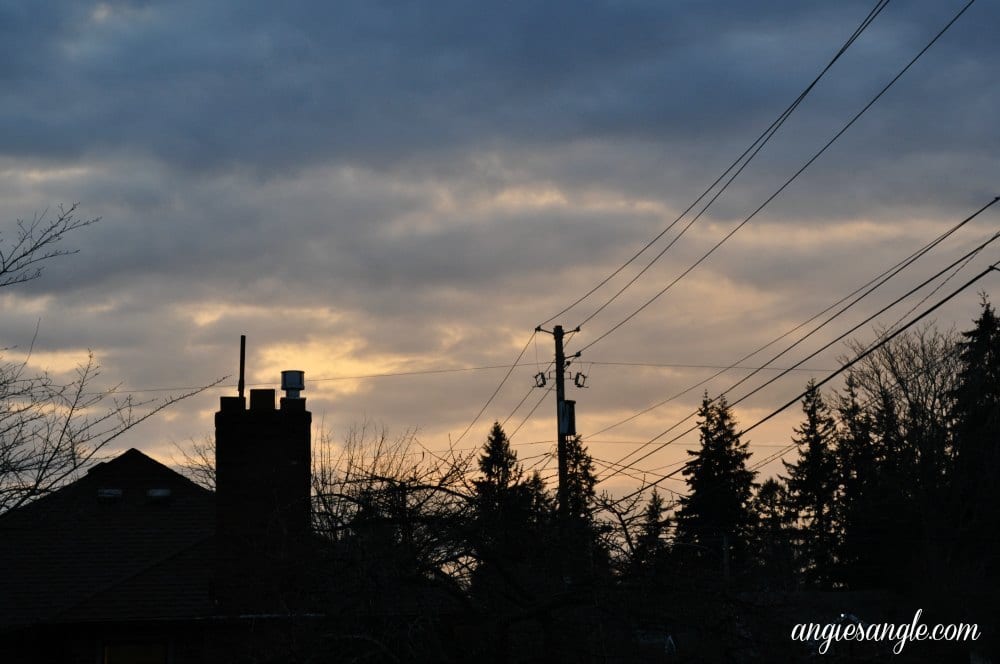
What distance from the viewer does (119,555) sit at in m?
21.2

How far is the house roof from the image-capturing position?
58.2ft

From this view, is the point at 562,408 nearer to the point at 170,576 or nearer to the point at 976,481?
the point at 170,576

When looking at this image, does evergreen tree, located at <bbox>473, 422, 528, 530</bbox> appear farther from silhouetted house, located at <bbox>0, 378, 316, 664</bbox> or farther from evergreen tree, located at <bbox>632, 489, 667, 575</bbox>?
silhouetted house, located at <bbox>0, 378, 316, 664</bbox>

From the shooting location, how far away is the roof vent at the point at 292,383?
58.5 ft

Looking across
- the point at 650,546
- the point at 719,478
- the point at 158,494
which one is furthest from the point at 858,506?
the point at 650,546

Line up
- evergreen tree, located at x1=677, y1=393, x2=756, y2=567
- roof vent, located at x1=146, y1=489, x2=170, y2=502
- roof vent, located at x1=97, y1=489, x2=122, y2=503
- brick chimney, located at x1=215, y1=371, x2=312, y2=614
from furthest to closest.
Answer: evergreen tree, located at x1=677, y1=393, x2=756, y2=567 < roof vent, located at x1=146, y1=489, x2=170, y2=502 < roof vent, located at x1=97, y1=489, x2=122, y2=503 < brick chimney, located at x1=215, y1=371, x2=312, y2=614

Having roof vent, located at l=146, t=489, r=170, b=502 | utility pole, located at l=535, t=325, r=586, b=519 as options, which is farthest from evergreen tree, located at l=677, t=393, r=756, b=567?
roof vent, located at l=146, t=489, r=170, b=502

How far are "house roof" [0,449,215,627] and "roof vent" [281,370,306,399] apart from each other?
10.8 ft

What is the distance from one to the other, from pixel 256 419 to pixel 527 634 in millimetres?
8454

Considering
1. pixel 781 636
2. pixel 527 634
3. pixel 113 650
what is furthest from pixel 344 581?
pixel 113 650

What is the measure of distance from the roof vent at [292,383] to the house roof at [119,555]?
328cm

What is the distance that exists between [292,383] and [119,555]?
5980 mm

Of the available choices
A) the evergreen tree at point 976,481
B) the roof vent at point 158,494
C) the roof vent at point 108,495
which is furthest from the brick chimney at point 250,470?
the evergreen tree at point 976,481

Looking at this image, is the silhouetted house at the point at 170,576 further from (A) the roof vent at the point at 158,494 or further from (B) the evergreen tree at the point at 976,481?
(B) the evergreen tree at the point at 976,481
